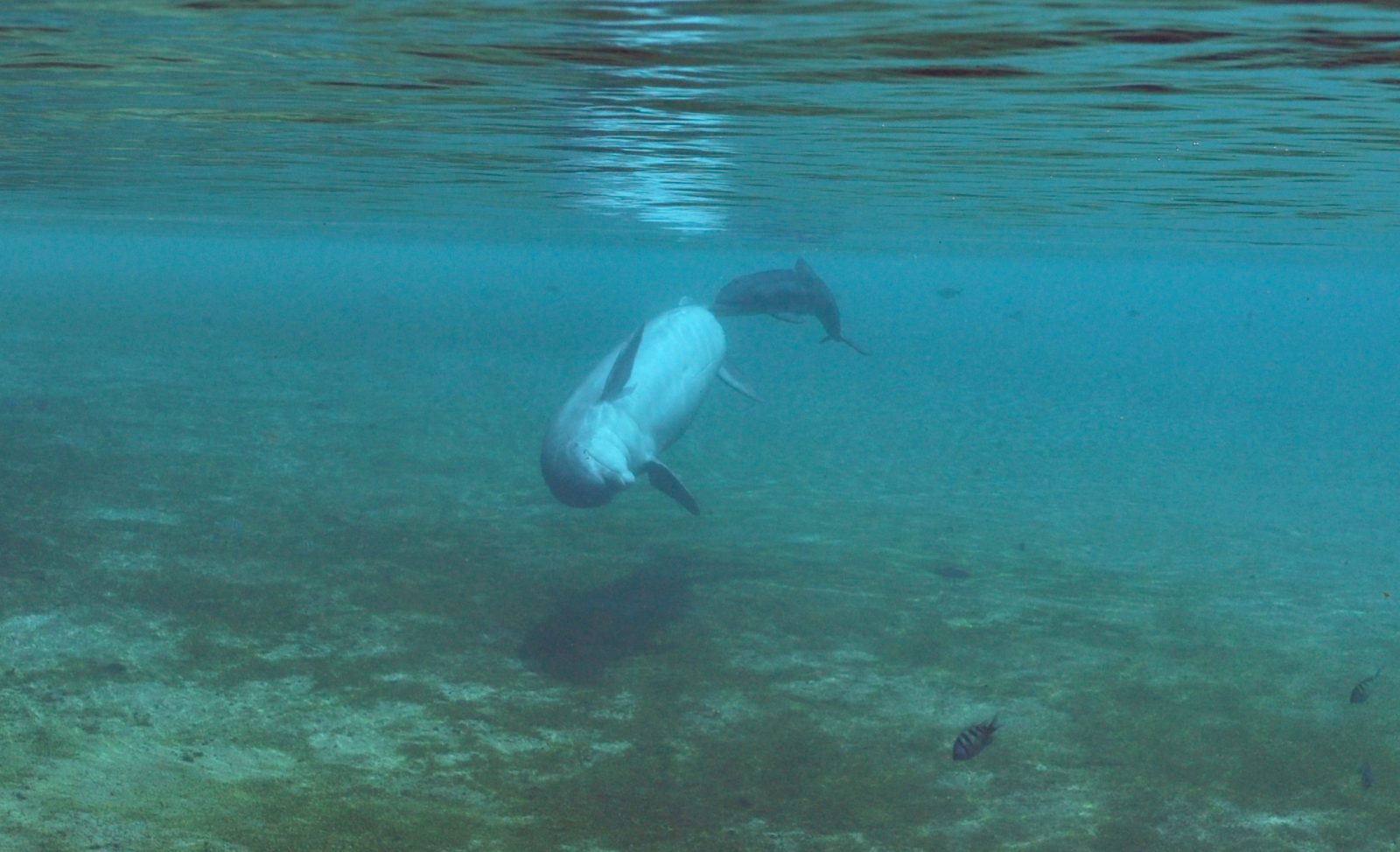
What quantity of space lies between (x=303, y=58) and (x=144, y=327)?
26.3 meters

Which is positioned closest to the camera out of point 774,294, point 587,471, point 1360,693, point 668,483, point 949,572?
point 1360,693

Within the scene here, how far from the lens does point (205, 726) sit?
714 cm

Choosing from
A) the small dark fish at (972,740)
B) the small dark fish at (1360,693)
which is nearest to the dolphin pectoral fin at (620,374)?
the small dark fish at (972,740)

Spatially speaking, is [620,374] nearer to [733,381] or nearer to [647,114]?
[733,381]

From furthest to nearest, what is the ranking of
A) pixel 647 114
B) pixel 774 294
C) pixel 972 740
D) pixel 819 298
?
pixel 647 114, pixel 819 298, pixel 774 294, pixel 972 740

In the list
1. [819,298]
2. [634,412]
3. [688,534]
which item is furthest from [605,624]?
[819,298]

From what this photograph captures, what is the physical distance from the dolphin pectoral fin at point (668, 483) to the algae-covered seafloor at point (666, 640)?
1.17 m

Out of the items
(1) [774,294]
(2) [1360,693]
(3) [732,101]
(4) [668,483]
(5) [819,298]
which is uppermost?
(3) [732,101]

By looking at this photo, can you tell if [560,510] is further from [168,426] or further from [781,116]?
[168,426]

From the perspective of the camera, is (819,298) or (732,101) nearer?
(732,101)

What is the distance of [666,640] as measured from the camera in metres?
9.59

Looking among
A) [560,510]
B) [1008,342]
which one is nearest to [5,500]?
[560,510]

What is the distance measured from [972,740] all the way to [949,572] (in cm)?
558

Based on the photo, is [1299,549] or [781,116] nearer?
[781,116]
